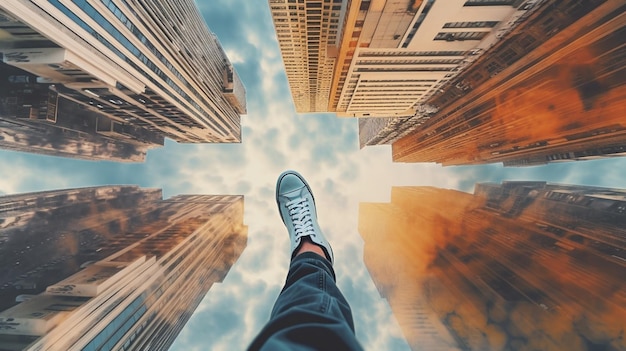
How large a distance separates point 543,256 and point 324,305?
1717 inches

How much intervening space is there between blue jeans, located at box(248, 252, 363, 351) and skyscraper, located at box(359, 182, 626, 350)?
89.5 ft

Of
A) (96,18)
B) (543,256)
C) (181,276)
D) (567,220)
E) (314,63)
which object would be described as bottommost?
(181,276)

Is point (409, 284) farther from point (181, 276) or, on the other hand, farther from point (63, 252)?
A: point (63, 252)

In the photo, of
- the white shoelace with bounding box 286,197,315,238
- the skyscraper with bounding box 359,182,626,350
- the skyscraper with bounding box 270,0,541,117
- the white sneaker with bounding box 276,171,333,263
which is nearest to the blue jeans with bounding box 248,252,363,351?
the white sneaker with bounding box 276,171,333,263

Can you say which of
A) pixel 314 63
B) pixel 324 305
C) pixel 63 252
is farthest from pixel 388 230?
pixel 324 305

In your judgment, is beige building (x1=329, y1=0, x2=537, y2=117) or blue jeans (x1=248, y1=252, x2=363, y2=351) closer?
blue jeans (x1=248, y1=252, x2=363, y2=351)

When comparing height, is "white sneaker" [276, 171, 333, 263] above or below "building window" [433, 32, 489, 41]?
below

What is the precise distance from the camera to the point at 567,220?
43.4 m

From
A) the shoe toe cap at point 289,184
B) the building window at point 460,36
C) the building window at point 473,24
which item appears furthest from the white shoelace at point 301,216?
the building window at point 460,36

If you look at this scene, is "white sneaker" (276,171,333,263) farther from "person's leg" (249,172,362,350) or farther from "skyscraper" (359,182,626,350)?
"skyscraper" (359,182,626,350)

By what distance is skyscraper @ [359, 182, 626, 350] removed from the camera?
2475 cm

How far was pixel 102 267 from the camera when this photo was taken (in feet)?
111

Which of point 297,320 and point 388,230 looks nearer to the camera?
point 297,320

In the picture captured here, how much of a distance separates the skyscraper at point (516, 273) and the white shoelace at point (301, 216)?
2491 cm
